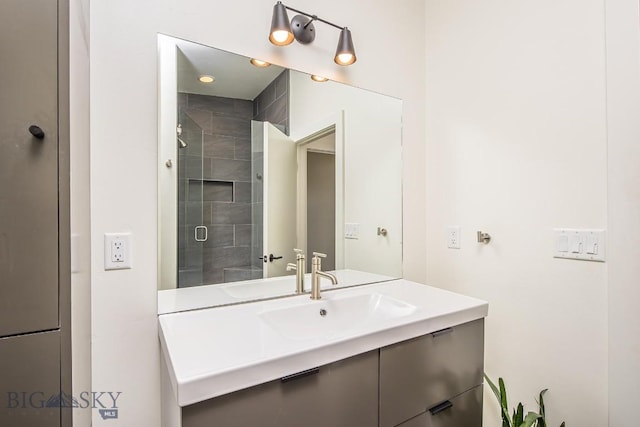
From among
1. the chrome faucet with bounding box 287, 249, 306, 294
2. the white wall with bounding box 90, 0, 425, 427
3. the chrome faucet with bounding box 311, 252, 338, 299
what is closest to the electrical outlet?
the chrome faucet with bounding box 311, 252, 338, 299

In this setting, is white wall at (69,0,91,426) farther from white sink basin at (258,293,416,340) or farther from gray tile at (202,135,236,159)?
white sink basin at (258,293,416,340)

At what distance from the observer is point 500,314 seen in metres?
1.45

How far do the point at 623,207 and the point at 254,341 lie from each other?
4.32 feet

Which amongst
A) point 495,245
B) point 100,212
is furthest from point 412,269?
point 100,212

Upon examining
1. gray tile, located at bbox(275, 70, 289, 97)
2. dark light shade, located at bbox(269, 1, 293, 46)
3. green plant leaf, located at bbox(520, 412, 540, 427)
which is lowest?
green plant leaf, located at bbox(520, 412, 540, 427)

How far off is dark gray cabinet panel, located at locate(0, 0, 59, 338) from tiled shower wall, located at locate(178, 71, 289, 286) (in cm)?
57

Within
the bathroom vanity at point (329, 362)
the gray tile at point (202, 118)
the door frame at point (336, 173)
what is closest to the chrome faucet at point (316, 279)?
the bathroom vanity at point (329, 362)

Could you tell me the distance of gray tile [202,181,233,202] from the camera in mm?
1208

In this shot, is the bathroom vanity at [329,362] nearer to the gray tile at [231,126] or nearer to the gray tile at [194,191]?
the gray tile at [194,191]

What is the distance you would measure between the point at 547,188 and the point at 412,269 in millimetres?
770

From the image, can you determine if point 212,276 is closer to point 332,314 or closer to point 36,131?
point 332,314

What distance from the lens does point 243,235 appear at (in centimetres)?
127

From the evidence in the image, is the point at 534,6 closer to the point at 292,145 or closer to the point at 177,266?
the point at 292,145

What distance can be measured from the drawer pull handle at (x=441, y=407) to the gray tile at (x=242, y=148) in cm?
118
